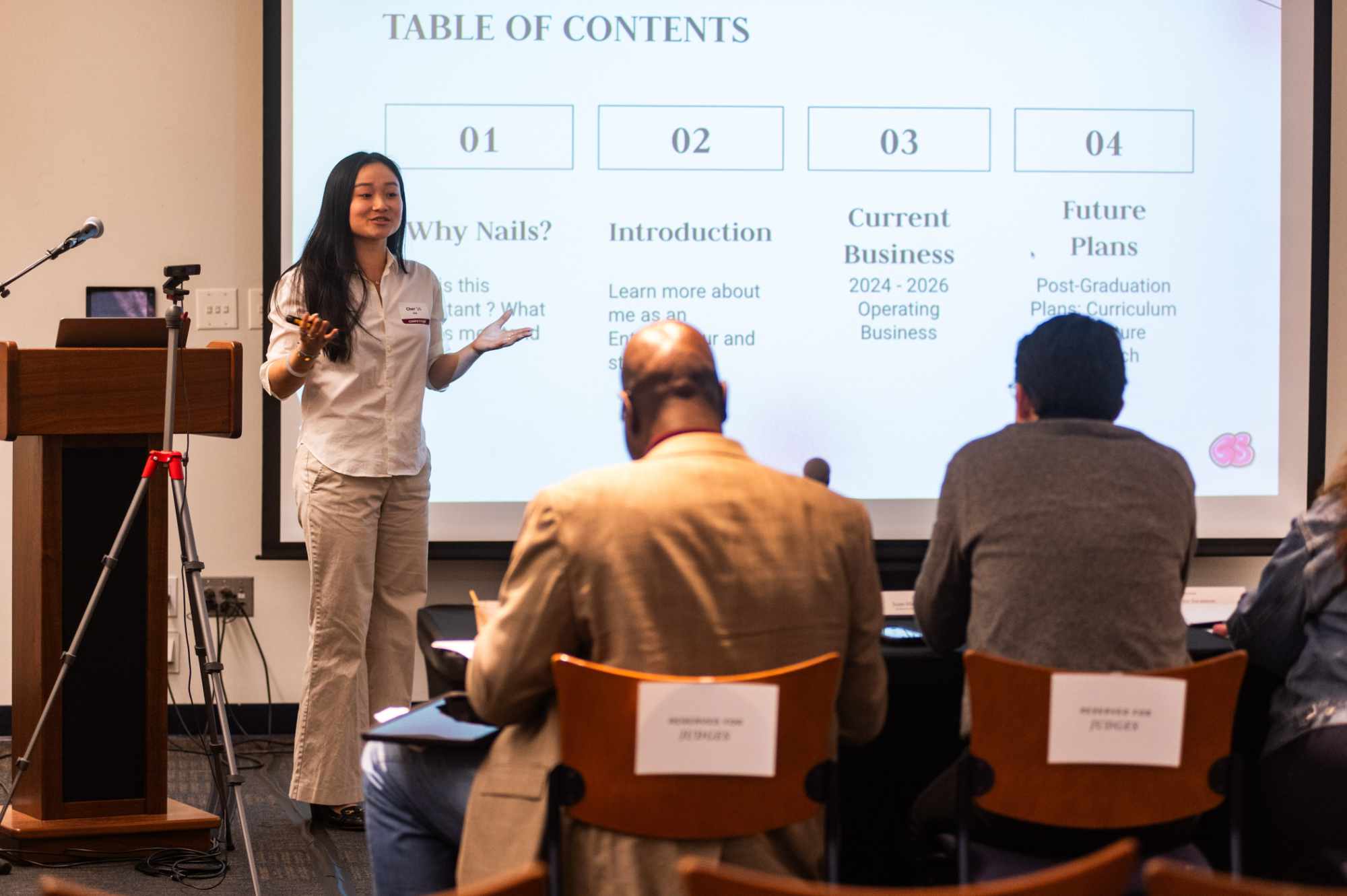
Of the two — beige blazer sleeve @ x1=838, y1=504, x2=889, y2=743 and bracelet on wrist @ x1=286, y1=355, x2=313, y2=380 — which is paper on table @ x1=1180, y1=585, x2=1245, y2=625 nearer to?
beige blazer sleeve @ x1=838, y1=504, x2=889, y2=743

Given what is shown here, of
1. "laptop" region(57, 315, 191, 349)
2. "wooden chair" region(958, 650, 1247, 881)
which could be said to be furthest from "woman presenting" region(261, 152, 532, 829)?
"wooden chair" region(958, 650, 1247, 881)

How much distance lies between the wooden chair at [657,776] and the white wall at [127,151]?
2990mm

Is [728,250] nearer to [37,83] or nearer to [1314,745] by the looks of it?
[37,83]

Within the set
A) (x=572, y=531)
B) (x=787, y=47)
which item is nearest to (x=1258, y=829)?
(x=572, y=531)

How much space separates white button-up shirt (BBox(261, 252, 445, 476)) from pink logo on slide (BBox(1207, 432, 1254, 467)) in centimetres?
251

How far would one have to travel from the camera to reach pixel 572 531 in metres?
1.71

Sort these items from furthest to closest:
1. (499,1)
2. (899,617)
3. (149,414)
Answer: (499,1), (149,414), (899,617)

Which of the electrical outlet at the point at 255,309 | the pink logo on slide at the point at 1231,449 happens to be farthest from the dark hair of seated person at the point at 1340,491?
the electrical outlet at the point at 255,309

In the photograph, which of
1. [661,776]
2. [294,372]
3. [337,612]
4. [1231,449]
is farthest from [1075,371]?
[1231,449]

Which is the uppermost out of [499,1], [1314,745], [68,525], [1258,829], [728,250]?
[499,1]

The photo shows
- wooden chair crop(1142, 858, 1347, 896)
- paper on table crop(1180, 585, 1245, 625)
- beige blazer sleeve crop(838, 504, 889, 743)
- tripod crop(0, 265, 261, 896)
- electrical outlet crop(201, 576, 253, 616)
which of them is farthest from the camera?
electrical outlet crop(201, 576, 253, 616)

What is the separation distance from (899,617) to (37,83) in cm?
333

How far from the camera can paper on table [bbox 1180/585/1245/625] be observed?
252 cm

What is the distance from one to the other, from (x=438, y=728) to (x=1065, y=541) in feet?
3.04
